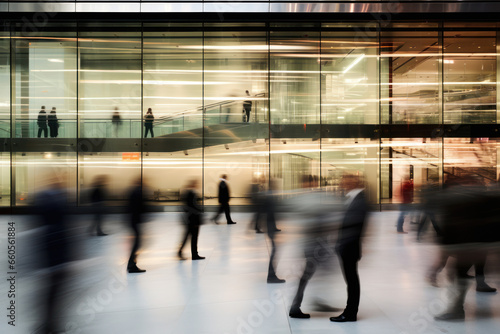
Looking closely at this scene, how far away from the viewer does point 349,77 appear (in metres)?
14.7

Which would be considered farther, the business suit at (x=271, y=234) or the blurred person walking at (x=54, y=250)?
the business suit at (x=271, y=234)

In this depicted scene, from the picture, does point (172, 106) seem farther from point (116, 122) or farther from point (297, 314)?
point (297, 314)

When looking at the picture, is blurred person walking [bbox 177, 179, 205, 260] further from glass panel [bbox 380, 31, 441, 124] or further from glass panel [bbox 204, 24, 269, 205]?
glass panel [bbox 380, 31, 441, 124]

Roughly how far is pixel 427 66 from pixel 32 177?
17619 mm

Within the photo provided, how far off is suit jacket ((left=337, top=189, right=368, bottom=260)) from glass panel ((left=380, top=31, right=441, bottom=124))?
37.6 ft

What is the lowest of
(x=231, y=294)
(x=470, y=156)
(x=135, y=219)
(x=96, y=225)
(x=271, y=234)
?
(x=231, y=294)

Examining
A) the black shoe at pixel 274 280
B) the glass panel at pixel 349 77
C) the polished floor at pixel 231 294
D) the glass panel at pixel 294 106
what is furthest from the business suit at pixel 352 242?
the glass panel at pixel 349 77

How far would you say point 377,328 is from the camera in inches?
168

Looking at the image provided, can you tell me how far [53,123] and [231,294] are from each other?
41.3 feet

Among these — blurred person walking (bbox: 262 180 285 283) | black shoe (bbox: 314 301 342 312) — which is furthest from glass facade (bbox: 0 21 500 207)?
black shoe (bbox: 314 301 342 312)

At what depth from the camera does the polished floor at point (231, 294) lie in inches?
171

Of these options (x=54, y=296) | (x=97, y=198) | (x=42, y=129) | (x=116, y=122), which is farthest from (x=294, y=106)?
(x=54, y=296)

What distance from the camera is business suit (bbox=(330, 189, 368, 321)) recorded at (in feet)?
14.2

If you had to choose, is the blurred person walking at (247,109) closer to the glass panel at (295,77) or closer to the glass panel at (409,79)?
the glass panel at (295,77)
